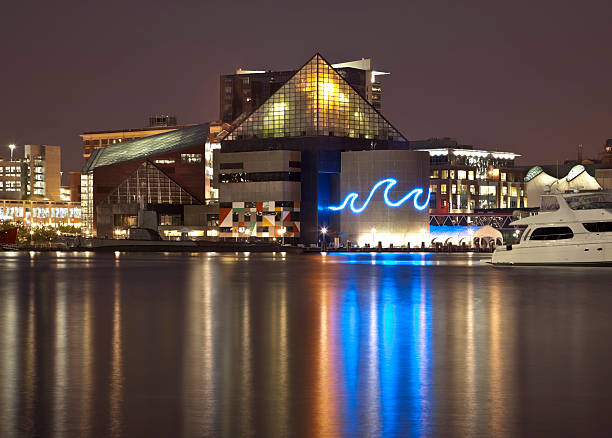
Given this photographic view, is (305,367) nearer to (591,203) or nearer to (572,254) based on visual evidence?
(572,254)

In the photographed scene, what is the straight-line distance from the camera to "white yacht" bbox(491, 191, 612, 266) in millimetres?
80375

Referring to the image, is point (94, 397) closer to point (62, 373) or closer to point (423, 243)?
point (62, 373)

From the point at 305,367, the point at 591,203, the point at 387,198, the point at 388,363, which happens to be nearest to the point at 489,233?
the point at 387,198

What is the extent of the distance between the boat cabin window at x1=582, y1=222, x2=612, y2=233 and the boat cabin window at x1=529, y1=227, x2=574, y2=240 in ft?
5.10

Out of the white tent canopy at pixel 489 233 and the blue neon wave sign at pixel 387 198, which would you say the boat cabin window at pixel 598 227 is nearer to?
the white tent canopy at pixel 489 233

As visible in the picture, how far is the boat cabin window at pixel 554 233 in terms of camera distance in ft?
270

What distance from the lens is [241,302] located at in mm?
42688

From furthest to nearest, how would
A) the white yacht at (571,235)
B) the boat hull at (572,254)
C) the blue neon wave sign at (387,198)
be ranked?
the blue neon wave sign at (387,198) → the boat hull at (572,254) → the white yacht at (571,235)

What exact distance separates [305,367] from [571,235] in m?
64.4

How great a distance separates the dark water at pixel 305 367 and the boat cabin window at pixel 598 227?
38490 millimetres

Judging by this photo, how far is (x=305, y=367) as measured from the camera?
22.1 m

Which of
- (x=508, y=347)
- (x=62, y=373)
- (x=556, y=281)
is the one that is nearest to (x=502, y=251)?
(x=556, y=281)

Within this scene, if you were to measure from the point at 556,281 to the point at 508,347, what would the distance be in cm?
3786

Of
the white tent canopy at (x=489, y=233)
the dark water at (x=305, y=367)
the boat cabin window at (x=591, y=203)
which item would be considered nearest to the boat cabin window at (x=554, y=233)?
the boat cabin window at (x=591, y=203)
